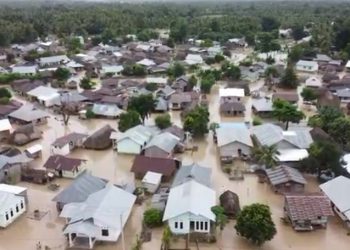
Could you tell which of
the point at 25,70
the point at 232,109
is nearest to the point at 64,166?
the point at 232,109

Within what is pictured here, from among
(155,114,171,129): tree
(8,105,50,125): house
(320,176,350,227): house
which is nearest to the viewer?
(320,176,350,227): house

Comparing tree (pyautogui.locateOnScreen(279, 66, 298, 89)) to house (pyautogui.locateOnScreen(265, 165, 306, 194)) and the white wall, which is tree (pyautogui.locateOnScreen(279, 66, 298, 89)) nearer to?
house (pyautogui.locateOnScreen(265, 165, 306, 194))

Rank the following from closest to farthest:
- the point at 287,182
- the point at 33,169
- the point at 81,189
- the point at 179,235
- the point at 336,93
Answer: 1. the point at 179,235
2. the point at 81,189
3. the point at 287,182
4. the point at 33,169
5. the point at 336,93

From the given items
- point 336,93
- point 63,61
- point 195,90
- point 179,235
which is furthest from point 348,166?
point 63,61

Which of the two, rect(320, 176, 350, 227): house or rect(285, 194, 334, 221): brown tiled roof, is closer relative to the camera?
rect(285, 194, 334, 221): brown tiled roof

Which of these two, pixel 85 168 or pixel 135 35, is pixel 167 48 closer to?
pixel 135 35

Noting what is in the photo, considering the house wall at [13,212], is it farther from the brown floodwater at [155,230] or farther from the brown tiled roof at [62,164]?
the brown tiled roof at [62,164]

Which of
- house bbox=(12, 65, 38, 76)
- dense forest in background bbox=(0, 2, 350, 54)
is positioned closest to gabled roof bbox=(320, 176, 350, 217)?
house bbox=(12, 65, 38, 76)
